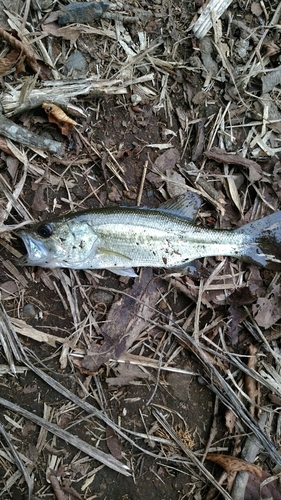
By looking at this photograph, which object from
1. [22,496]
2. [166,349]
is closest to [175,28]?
[166,349]

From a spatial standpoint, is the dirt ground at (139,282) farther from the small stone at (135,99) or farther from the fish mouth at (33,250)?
the fish mouth at (33,250)

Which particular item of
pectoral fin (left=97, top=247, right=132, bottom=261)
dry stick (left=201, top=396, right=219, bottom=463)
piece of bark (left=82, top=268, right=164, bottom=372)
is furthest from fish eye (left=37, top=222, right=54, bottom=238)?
dry stick (left=201, top=396, right=219, bottom=463)

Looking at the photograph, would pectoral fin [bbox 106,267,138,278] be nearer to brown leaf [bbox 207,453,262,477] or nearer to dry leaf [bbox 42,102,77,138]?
dry leaf [bbox 42,102,77,138]

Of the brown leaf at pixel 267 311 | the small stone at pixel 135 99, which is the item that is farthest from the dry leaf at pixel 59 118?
the brown leaf at pixel 267 311

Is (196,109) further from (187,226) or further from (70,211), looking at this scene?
(70,211)

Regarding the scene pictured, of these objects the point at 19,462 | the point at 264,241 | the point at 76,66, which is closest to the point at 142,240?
the point at 264,241

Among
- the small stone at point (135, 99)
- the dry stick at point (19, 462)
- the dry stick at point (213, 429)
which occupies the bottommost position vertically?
the dry stick at point (213, 429)
